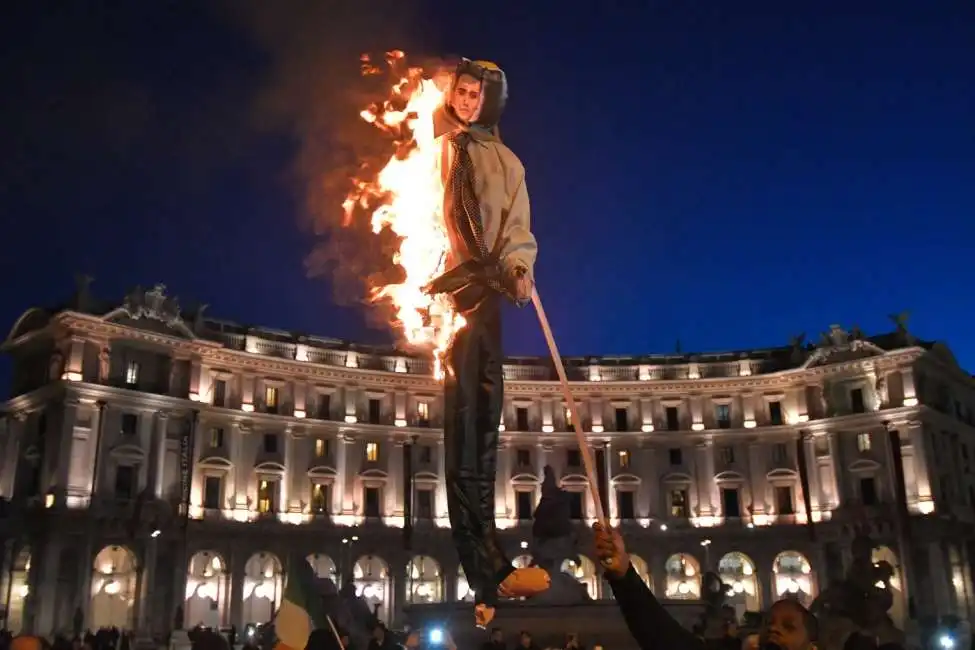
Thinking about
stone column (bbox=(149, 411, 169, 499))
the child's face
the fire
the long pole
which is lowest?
the child's face

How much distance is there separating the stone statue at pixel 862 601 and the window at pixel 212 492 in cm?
3585

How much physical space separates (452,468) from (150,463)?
4533cm

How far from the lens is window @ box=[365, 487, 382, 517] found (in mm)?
54875

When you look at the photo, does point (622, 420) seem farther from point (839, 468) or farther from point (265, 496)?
point (265, 496)

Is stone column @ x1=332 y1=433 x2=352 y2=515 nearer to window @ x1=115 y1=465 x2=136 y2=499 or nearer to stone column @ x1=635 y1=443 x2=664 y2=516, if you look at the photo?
window @ x1=115 y1=465 x2=136 y2=499

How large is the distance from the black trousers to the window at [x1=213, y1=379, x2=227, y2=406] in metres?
48.4

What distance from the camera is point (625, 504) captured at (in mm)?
58781

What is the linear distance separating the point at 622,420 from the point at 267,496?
23038mm

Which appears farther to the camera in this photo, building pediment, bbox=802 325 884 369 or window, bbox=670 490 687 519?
window, bbox=670 490 687 519

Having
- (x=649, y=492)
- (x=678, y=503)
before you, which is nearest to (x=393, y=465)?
(x=649, y=492)

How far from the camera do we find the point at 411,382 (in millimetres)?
58031

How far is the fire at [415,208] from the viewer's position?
247 inches

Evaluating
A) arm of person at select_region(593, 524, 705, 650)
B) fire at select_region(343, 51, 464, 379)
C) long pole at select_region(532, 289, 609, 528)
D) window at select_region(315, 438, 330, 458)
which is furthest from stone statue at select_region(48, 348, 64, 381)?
arm of person at select_region(593, 524, 705, 650)

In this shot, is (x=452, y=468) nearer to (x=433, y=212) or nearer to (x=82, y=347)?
(x=433, y=212)
